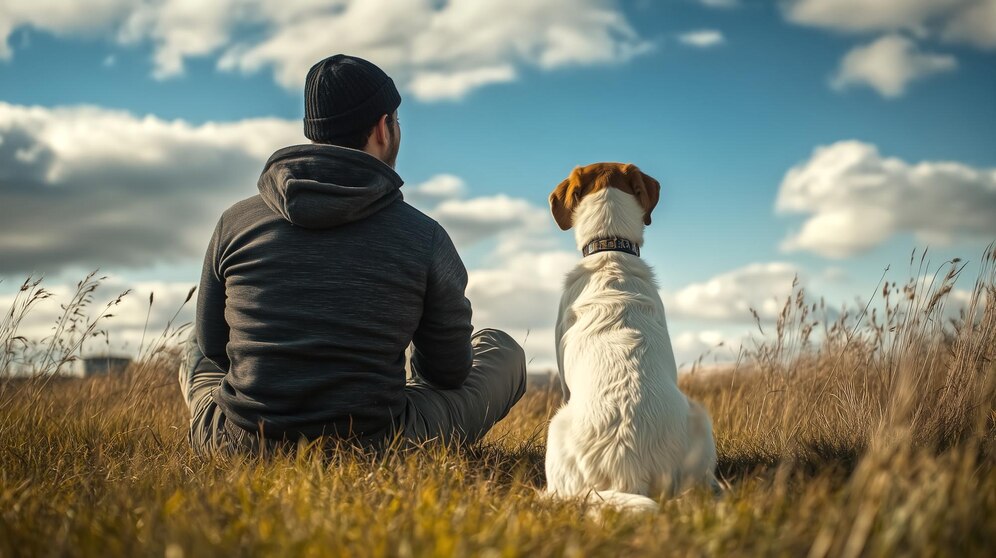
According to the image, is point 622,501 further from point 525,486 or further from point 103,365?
point 103,365

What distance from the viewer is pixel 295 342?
11.1 ft

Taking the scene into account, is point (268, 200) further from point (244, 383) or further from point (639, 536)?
point (639, 536)

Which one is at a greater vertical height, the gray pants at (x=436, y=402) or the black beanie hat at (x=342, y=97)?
the black beanie hat at (x=342, y=97)

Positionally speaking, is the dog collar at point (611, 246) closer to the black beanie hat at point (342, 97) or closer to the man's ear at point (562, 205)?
the man's ear at point (562, 205)

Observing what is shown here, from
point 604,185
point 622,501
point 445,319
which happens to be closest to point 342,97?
point 445,319

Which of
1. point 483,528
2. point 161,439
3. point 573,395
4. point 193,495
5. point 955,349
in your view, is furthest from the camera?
point 955,349

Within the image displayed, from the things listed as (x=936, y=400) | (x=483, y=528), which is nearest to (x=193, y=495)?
(x=483, y=528)

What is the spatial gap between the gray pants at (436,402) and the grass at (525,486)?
0.14 m

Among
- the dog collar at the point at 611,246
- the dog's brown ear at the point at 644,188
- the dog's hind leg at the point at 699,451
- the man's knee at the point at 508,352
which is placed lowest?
the dog's hind leg at the point at 699,451

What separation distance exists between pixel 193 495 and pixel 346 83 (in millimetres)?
2034

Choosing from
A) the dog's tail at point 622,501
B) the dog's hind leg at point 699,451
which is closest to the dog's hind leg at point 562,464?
the dog's tail at point 622,501

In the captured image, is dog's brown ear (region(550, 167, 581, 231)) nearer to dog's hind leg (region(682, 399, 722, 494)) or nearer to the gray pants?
the gray pants

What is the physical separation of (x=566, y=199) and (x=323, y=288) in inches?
59.1

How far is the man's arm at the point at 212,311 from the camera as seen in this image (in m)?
3.68
